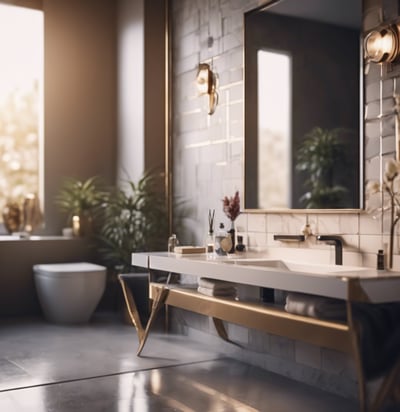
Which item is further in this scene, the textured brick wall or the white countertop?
the textured brick wall

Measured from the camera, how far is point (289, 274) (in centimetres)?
265

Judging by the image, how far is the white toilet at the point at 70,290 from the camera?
473cm

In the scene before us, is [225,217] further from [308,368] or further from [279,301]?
[308,368]

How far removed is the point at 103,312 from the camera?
5.32 m

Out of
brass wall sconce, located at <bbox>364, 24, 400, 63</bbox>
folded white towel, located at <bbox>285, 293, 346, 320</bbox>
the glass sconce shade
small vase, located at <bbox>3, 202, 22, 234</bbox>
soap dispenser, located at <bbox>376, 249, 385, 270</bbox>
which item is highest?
the glass sconce shade

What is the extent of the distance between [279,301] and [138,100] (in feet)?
8.05

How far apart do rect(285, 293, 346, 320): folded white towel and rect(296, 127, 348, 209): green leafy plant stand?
75 cm

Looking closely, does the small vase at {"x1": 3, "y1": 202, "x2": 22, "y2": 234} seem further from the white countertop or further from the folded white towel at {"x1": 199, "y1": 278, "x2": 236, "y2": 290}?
the folded white towel at {"x1": 199, "y1": 278, "x2": 236, "y2": 290}

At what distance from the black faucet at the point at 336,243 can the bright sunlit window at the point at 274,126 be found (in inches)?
25.5

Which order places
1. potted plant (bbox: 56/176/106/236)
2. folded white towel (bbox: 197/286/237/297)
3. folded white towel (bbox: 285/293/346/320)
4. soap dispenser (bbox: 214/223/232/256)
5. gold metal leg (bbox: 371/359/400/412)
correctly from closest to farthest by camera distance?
1. gold metal leg (bbox: 371/359/400/412)
2. folded white towel (bbox: 285/293/346/320)
3. folded white towel (bbox: 197/286/237/297)
4. soap dispenser (bbox: 214/223/232/256)
5. potted plant (bbox: 56/176/106/236)

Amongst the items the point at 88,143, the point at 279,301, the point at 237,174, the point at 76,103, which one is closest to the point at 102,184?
the point at 88,143

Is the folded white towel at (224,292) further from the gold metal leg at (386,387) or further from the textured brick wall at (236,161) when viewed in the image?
the gold metal leg at (386,387)

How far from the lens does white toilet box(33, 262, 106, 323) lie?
186 inches

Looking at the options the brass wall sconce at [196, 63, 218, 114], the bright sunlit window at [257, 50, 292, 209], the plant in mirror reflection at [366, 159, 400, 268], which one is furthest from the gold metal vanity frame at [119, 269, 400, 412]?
the brass wall sconce at [196, 63, 218, 114]
